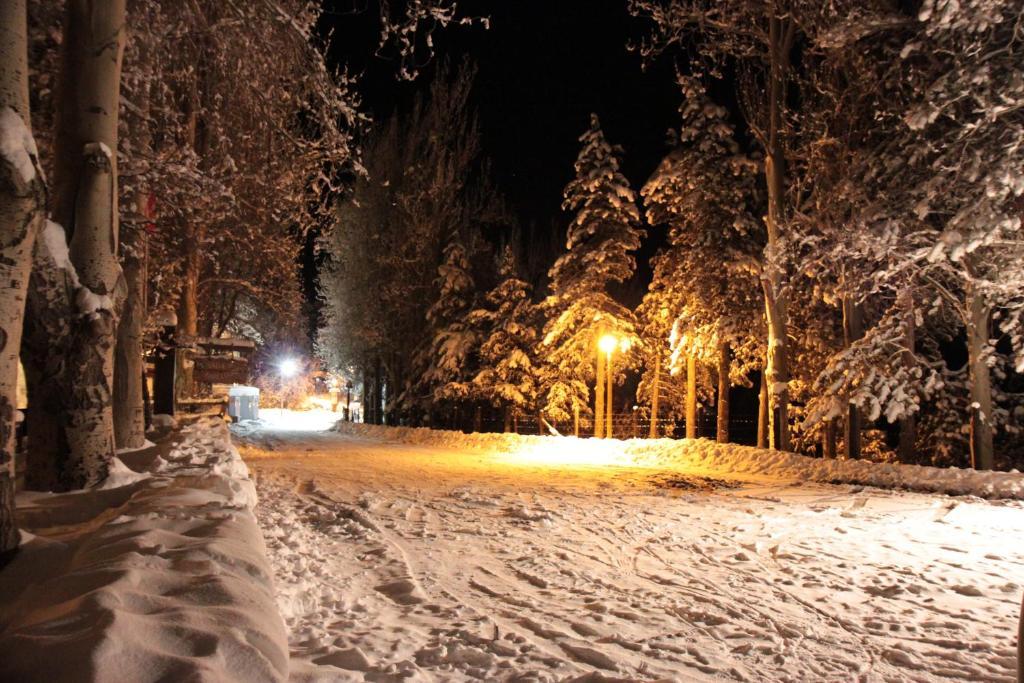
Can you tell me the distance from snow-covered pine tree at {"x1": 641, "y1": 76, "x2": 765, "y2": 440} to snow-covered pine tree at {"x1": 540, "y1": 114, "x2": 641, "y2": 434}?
8.40ft

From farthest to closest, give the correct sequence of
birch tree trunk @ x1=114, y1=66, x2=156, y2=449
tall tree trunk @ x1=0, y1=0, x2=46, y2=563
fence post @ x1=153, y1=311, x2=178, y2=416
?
fence post @ x1=153, y1=311, x2=178, y2=416 → birch tree trunk @ x1=114, y1=66, x2=156, y2=449 → tall tree trunk @ x1=0, y1=0, x2=46, y2=563

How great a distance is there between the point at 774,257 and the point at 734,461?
4775 mm

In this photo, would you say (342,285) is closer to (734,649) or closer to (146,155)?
(146,155)

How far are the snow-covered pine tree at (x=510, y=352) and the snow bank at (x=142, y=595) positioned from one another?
2301cm

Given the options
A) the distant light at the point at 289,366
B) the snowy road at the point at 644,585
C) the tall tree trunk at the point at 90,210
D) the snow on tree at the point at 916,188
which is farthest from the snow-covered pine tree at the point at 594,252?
the distant light at the point at 289,366

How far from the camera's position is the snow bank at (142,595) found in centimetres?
241

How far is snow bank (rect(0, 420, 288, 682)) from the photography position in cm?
241

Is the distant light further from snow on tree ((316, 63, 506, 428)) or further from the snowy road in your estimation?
the snowy road

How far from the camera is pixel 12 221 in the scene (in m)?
4.13

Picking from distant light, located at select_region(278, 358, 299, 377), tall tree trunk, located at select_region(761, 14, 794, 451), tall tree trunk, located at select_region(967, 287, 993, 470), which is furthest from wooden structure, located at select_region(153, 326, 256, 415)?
distant light, located at select_region(278, 358, 299, 377)

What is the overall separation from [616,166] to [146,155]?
17652 millimetres

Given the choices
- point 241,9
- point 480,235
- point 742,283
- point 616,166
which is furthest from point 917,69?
point 480,235

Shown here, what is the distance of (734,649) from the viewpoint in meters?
4.40

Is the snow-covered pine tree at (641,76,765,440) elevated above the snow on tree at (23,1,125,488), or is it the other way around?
the snow-covered pine tree at (641,76,765,440)
